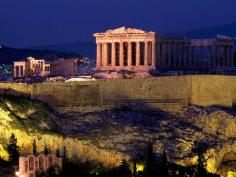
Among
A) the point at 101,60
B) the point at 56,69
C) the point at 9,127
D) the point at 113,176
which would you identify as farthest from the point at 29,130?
the point at 56,69

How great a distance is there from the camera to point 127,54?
93.2 m

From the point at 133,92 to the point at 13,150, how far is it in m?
13.9

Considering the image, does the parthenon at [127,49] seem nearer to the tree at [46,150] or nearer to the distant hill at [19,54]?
the tree at [46,150]

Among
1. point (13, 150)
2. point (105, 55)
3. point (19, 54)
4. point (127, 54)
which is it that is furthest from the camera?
point (19, 54)

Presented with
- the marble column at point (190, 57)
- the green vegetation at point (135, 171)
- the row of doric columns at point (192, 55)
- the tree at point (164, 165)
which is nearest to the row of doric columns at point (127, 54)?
the row of doric columns at point (192, 55)

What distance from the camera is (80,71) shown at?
101000 mm

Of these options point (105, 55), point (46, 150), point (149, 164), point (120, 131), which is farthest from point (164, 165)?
point (105, 55)

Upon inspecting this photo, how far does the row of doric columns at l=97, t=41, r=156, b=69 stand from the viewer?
92.1 m

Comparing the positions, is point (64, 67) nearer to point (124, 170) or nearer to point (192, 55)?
point (192, 55)

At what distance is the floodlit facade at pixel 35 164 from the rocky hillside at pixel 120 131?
3.96 metres

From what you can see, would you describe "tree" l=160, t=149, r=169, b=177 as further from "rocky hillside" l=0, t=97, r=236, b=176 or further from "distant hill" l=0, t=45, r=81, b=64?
"distant hill" l=0, t=45, r=81, b=64

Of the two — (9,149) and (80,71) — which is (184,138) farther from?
(80,71)

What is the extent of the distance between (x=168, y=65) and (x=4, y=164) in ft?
122

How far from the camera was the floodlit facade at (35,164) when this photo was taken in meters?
59.2
